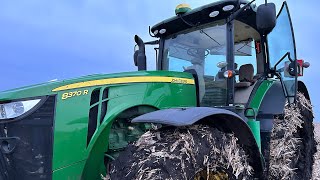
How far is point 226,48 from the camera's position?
425cm

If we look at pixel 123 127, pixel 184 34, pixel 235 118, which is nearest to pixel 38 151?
pixel 123 127

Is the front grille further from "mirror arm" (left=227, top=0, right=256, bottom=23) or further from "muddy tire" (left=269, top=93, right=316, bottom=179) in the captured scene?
"muddy tire" (left=269, top=93, right=316, bottom=179)

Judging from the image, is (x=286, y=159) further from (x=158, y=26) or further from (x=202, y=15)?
(x=158, y=26)

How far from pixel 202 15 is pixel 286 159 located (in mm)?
2042

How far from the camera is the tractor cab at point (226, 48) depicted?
4230mm

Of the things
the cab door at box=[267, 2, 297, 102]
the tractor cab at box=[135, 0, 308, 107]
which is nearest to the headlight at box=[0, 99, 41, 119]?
the tractor cab at box=[135, 0, 308, 107]

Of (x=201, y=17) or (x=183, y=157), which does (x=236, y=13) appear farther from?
(x=183, y=157)

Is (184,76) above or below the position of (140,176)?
above

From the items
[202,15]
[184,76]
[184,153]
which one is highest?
[202,15]

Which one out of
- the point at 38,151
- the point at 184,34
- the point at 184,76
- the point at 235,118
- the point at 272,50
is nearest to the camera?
the point at 38,151

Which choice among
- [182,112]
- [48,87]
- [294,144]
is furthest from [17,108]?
[294,144]

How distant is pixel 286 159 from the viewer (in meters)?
4.54

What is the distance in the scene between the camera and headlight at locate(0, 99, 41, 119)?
125 inches

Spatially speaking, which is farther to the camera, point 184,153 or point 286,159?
point 286,159
